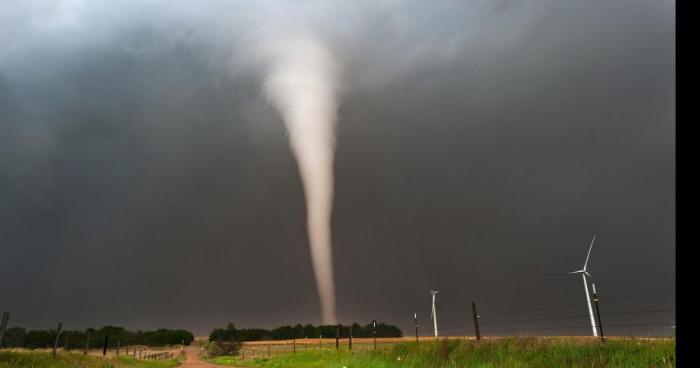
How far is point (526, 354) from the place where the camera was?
1700 cm

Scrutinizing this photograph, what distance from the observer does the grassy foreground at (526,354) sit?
45.3 feet

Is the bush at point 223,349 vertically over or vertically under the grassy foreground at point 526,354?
under

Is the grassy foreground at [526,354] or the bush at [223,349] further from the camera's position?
the bush at [223,349]

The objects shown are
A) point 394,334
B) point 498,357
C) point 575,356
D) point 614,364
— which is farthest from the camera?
point 394,334

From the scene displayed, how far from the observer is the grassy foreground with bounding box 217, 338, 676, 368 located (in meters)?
13.8

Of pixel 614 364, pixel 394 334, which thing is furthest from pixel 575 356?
pixel 394 334

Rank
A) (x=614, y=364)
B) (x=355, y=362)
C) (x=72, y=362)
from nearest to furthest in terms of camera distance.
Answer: (x=614, y=364), (x=355, y=362), (x=72, y=362)

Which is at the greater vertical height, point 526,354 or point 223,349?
point 526,354

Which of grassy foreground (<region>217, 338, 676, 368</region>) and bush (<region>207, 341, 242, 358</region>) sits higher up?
grassy foreground (<region>217, 338, 676, 368</region>)

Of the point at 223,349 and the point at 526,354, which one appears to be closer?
the point at 526,354
